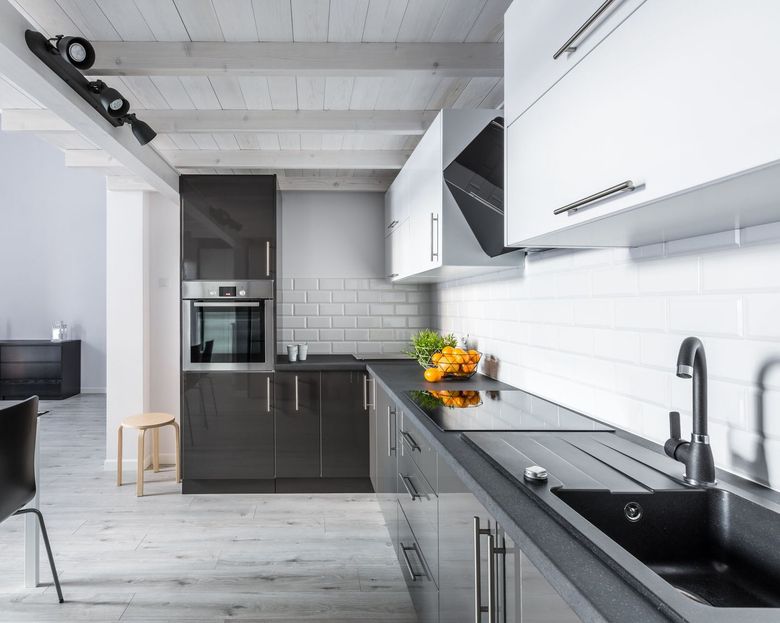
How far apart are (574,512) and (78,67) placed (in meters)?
2.12

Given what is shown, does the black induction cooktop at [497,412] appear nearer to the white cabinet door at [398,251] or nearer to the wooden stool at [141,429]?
the white cabinet door at [398,251]

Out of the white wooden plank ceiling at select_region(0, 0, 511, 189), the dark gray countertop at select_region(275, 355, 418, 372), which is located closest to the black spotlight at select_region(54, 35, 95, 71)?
the white wooden plank ceiling at select_region(0, 0, 511, 189)

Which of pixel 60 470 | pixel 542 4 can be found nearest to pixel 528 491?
pixel 542 4

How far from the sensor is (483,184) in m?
2.35

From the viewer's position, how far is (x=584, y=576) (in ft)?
2.69

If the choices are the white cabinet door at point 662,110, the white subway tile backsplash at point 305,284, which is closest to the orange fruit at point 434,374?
the white cabinet door at point 662,110

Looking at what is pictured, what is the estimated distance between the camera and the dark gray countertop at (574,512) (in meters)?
0.73

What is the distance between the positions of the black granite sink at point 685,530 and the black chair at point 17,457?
218 cm

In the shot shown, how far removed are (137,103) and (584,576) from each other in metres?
3.16

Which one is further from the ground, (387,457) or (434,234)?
(434,234)

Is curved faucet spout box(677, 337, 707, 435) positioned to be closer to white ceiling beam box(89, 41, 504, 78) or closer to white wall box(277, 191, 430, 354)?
white ceiling beam box(89, 41, 504, 78)

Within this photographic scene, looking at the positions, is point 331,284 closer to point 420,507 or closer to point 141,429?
point 141,429

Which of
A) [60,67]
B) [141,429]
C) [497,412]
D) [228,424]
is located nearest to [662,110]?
[497,412]

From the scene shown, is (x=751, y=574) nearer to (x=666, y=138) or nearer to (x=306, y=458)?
(x=666, y=138)
